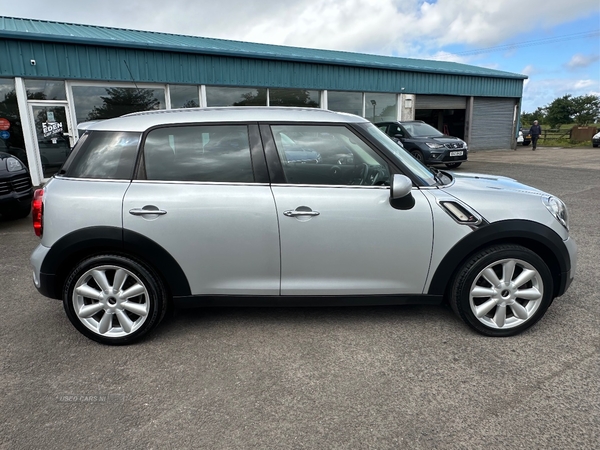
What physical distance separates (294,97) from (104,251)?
492 inches

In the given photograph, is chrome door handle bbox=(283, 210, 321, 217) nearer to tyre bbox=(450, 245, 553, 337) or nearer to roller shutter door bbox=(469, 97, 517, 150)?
tyre bbox=(450, 245, 553, 337)

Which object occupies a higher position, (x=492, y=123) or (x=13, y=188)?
(x=492, y=123)

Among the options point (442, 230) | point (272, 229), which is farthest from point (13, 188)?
point (442, 230)

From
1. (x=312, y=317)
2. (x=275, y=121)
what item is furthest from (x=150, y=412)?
(x=275, y=121)

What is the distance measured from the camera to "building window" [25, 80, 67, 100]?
33.6 feet

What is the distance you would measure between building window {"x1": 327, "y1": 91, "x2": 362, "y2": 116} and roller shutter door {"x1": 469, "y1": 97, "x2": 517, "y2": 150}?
812 centimetres

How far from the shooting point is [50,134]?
421 inches

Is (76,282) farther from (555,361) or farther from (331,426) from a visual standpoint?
(555,361)

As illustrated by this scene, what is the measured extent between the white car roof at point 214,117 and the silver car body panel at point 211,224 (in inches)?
18.8

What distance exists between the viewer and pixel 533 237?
2.82 m

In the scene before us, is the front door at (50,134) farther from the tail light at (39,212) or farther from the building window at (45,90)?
the tail light at (39,212)

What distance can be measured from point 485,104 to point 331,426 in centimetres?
2254

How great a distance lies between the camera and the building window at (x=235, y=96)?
12.7 meters

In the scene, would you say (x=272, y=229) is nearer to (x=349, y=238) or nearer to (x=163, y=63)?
(x=349, y=238)
